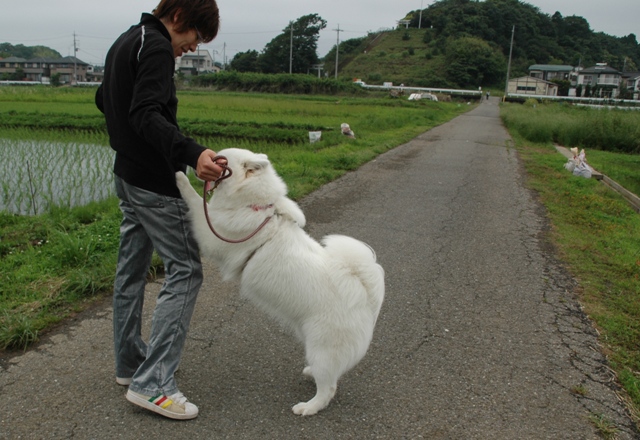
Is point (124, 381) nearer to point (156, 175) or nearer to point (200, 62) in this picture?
point (156, 175)

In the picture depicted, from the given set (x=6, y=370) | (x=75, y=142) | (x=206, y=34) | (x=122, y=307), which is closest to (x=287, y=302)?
(x=122, y=307)

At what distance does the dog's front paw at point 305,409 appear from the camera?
8.39 feet

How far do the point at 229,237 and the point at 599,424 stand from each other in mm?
2237

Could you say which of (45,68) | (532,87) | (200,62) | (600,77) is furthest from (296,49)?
(600,77)

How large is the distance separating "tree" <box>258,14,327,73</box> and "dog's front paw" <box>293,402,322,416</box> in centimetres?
7665

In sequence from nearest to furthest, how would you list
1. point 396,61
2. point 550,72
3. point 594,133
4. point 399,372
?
point 399,372 → point 594,133 → point 396,61 → point 550,72

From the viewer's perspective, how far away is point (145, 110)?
2070mm

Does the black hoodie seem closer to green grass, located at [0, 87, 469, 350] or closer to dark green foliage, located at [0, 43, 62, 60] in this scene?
green grass, located at [0, 87, 469, 350]

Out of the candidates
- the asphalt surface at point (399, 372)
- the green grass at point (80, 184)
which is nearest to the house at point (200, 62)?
the green grass at point (80, 184)

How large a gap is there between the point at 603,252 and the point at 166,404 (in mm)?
5238

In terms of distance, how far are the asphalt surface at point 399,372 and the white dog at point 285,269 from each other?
14.8 inches

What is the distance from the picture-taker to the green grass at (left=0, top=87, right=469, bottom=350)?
358 centimetres

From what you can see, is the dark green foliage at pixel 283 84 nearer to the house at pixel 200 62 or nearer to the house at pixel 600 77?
the house at pixel 200 62

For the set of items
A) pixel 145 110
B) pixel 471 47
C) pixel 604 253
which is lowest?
pixel 604 253
